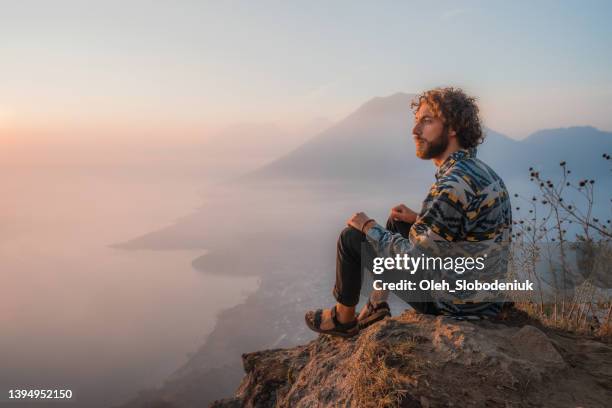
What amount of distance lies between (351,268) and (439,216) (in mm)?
977

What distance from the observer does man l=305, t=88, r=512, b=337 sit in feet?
9.14

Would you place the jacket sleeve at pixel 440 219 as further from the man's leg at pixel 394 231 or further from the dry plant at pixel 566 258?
the dry plant at pixel 566 258

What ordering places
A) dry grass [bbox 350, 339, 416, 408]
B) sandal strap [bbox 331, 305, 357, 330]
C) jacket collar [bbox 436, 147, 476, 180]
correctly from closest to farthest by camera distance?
1. dry grass [bbox 350, 339, 416, 408]
2. jacket collar [bbox 436, 147, 476, 180]
3. sandal strap [bbox 331, 305, 357, 330]

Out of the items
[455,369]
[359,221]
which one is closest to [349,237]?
[359,221]

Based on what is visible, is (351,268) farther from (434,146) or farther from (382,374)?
(434,146)

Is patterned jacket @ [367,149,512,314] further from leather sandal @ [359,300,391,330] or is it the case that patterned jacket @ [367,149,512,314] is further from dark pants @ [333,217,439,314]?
leather sandal @ [359,300,391,330]

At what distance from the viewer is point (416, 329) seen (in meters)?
3.23

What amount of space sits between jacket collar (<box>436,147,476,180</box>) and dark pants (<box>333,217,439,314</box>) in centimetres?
80

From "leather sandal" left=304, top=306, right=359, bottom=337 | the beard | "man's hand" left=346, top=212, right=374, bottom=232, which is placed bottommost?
"leather sandal" left=304, top=306, right=359, bottom=337

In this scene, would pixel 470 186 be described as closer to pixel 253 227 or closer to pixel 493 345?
pixel 493 345

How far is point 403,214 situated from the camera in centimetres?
370

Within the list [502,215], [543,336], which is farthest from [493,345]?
[502,215]

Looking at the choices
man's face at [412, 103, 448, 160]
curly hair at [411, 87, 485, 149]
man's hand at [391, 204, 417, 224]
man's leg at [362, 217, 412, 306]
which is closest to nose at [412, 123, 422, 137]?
man's face at [412, 103, 448, 160]

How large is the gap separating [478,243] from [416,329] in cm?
87
